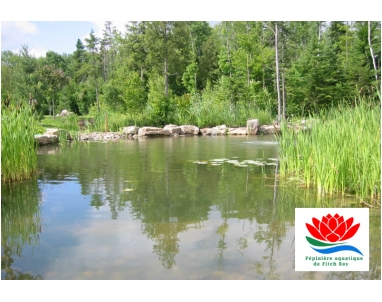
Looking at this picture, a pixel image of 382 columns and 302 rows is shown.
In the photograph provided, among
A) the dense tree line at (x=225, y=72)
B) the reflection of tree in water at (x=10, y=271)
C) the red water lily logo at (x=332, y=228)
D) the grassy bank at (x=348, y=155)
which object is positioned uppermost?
the dense tree line at (x=225, y=72)

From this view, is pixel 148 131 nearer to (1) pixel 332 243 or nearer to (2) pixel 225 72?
(2) pixel 225 72

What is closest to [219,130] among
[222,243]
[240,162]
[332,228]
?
[240,162]

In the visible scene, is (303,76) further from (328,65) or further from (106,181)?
(106,181)

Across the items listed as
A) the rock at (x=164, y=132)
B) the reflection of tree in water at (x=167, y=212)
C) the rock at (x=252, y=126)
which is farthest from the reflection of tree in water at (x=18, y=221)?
the rock at (x=252, y=126)

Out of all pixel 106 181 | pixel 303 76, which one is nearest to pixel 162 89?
pixel 303 76

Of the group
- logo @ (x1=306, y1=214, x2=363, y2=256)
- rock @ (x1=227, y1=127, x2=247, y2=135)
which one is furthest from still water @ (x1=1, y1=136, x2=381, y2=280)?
rock @ (x1=227, y1=127, x2=247, y2=135)

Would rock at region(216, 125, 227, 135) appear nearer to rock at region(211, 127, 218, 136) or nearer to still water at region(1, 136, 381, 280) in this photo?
rock at region(211, 127, 218, 136)

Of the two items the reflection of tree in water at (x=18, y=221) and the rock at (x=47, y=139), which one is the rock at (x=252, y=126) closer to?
the rock at (x=47, y=139)

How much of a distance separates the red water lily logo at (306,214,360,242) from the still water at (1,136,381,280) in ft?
0.69

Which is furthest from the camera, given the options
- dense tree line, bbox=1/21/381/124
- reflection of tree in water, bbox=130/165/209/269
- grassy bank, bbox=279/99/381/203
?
dense tree line, bbox=1/21/381/124

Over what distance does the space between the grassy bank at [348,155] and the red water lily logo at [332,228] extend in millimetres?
946

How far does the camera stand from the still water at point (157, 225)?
2.34m

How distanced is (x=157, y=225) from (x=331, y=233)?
1.43m

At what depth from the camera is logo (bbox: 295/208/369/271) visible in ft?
7.50
